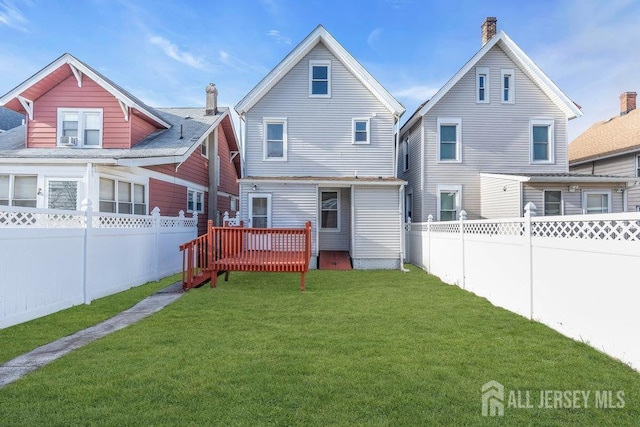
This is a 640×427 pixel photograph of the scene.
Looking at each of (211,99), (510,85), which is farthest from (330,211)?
(510,85)

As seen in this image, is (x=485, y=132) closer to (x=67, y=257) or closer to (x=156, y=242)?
(x=156, y=242)

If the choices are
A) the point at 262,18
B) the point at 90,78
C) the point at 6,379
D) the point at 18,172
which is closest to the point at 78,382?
the point at 6,379

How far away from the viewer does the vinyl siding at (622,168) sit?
17656mm

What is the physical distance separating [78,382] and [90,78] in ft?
42.3

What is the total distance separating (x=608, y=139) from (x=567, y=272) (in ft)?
67.1

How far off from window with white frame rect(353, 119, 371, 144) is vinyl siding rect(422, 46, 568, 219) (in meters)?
2.74

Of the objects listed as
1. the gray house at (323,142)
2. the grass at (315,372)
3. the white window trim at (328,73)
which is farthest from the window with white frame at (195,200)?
the grass at (315,372)

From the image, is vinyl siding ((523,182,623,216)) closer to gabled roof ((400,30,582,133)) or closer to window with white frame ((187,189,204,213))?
gabled roof ((400,30,582,133))

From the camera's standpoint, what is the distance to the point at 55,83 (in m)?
13.2

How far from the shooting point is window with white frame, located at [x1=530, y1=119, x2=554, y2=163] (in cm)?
1592

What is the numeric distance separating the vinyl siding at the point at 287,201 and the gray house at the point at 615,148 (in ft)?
46.1

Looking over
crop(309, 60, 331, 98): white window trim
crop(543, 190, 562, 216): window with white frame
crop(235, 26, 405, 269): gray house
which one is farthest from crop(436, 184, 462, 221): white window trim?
crop(309, 60, 331, 98): white window trim

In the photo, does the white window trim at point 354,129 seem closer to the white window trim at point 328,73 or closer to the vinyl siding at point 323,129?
the vinyl siding at point 323,129

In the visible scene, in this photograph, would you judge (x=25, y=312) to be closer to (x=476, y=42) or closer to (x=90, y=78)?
(x=90, y=78)
